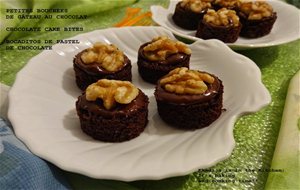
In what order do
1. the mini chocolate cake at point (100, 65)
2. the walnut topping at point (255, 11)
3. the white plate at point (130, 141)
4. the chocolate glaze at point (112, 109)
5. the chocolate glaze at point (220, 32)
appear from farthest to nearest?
the walnut topping at point (255, 11) < the chocolate glaze at point (220, 32) < the mini chocolate cake at point (100, 65) < the chocolate glaze at point (112, 109) < the white plate at point (130, 141)

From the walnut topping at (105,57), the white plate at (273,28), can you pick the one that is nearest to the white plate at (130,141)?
the walnut topping at (105,57)

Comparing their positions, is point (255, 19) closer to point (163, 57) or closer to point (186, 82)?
point (163, 57)

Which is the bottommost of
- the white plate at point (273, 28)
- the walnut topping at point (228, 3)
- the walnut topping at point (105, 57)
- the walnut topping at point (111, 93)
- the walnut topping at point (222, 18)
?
the white plate at point (273, 28)

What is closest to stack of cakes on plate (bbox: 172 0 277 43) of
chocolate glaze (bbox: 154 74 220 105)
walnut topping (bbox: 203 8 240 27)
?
walnut topping (bbox: 203 8 240 27)

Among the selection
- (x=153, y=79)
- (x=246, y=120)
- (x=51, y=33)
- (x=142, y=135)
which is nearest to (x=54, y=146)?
(x=142, y=135)

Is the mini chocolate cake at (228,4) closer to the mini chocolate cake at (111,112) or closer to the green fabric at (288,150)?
the green fabric at (288,150)

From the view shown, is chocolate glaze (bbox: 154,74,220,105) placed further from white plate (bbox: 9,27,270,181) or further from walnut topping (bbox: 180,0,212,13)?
walnut topping (bbox: 180,0,212,13)
